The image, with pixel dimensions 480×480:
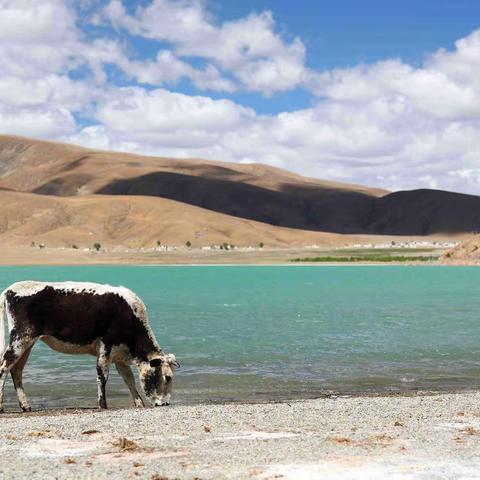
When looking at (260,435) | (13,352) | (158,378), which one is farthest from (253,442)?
(13,352)

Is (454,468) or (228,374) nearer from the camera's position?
(454,468)

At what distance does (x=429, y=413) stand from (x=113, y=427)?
6177 mm

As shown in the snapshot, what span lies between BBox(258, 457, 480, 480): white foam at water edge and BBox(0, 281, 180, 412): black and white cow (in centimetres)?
635

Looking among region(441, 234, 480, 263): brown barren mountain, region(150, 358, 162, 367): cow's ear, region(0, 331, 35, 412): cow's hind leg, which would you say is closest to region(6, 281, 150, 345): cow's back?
region(0, 331, 35, 412): cow's hind leg

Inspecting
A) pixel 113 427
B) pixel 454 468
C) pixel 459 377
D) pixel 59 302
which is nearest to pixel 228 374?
pixel 459 377

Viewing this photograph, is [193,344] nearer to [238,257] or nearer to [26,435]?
[26,435]

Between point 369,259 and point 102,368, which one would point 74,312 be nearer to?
point 102,368

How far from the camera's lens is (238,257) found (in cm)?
17350

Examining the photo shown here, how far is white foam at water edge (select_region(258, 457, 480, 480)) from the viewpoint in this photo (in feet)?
35.2

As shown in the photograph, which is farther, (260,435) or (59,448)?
(260,435)

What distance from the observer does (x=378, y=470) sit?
11.1 meters

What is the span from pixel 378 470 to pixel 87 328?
7.99 metres

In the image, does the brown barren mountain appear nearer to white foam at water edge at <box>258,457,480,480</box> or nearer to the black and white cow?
the black and white cow

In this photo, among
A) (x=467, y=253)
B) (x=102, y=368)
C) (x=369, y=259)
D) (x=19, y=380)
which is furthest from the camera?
(x=369, y=259)
